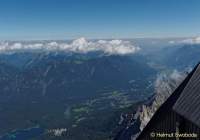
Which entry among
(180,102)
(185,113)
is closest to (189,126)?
(185,113)

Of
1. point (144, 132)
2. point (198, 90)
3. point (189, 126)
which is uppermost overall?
point (198, 90)

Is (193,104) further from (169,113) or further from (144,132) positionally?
(144,132)

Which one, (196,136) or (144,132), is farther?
(144,132)

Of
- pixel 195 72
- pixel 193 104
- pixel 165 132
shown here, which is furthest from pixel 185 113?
pixel 195 72

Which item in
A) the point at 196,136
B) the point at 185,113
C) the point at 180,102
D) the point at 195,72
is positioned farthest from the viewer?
the point at 195,72

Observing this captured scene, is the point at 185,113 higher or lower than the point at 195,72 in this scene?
lower

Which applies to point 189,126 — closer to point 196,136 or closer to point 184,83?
point 196,136

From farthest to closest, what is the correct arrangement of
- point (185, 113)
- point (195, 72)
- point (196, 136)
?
point (195, 72)
point (185, 113)
point (196, 136)
